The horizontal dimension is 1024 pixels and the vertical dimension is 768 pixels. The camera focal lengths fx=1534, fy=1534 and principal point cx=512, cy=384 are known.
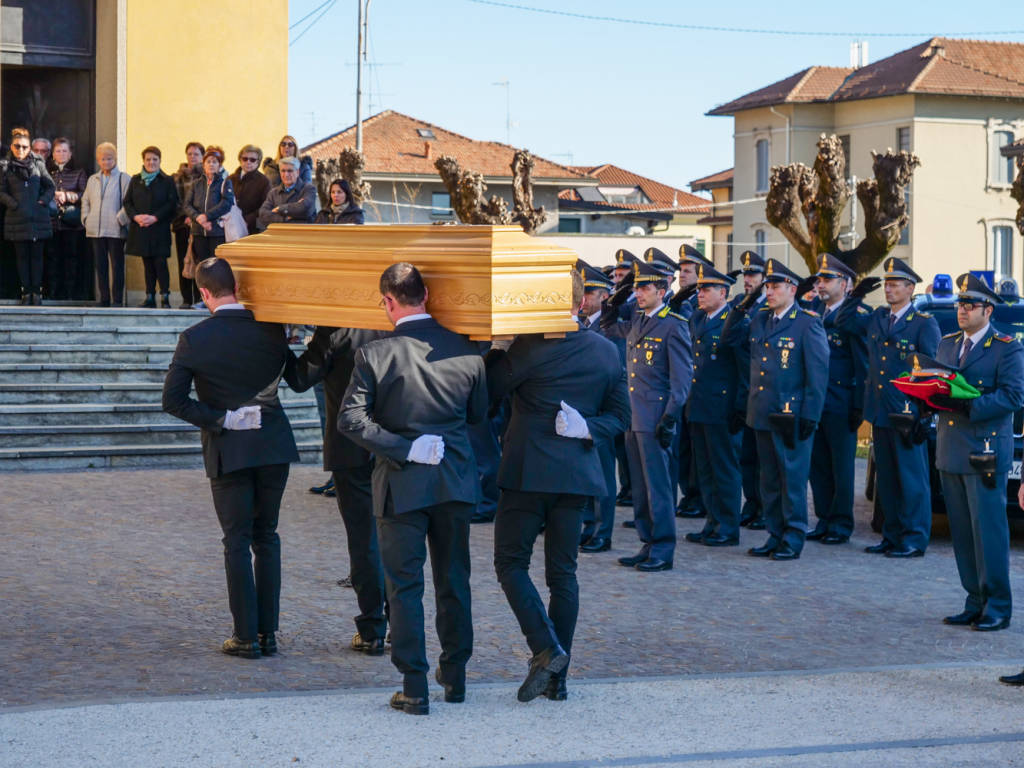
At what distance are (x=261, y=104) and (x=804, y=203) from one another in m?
21.5

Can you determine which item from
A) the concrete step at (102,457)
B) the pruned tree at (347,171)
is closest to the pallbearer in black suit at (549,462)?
the concrete step at (102,457)

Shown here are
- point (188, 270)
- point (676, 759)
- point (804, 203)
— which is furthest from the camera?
point (804, 203)

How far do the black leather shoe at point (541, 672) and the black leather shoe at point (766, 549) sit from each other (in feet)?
14.6

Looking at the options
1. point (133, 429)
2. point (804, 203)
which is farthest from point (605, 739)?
point (804, 203)

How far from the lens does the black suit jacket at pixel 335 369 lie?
745 cm

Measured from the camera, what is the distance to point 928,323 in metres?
11.0

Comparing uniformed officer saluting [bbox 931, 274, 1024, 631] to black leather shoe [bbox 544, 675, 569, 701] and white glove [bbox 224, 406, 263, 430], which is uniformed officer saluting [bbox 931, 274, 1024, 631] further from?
white glove [bbox 224, 406, 263, 430]

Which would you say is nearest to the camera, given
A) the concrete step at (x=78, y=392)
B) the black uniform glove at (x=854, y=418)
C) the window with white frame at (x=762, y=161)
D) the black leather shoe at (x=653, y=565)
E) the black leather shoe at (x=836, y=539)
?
the black leather shoe at (x=653, y=565)

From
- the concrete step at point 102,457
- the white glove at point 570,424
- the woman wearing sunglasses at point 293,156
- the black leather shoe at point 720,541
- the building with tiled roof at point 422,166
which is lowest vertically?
the black leather shoe at point 720,541

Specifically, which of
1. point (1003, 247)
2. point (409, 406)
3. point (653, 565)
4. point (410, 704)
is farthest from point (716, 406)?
point (1003, 247)

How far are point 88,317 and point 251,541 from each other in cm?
955

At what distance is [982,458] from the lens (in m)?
8.36

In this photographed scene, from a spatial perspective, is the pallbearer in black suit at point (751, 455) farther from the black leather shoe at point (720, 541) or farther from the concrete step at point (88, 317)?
the concrete step at point (88, 317)

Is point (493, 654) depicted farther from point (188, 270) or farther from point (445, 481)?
point (188, 270)
